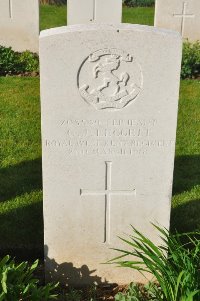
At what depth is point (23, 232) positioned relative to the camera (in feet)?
15.0

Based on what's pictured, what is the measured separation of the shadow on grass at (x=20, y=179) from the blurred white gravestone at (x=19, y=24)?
4773 mm

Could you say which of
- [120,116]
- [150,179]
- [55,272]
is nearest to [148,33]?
[120,116]

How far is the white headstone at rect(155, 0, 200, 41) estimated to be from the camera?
961cm

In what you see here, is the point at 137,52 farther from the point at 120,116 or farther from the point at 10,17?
the point at 10,17

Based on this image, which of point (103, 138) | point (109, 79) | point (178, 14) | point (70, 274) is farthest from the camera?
point (178, 14)

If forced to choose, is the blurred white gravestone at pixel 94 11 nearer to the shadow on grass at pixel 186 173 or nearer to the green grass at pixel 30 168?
the green grass at pixel 30 168

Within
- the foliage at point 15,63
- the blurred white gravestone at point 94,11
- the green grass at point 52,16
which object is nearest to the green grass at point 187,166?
the blurred white gravestone at point 94,11

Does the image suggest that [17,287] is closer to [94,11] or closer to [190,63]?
[190,63]

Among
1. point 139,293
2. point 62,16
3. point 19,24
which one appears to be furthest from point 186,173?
point 62,16

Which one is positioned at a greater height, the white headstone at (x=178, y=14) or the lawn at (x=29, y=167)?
the white headstone at (x=178, y=14)

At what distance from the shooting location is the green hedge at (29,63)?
9.05 meters

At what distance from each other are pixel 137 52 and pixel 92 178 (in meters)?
0.94

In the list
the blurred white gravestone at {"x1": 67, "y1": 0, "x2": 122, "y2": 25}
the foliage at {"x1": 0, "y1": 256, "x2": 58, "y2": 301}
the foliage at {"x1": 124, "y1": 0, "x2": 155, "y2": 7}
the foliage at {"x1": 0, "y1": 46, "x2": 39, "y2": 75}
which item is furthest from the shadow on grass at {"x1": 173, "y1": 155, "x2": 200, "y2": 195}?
the foliage at {"x1": 124, "y1": 0, "x2": 155, "y2": 7}

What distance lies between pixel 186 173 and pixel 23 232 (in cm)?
205
